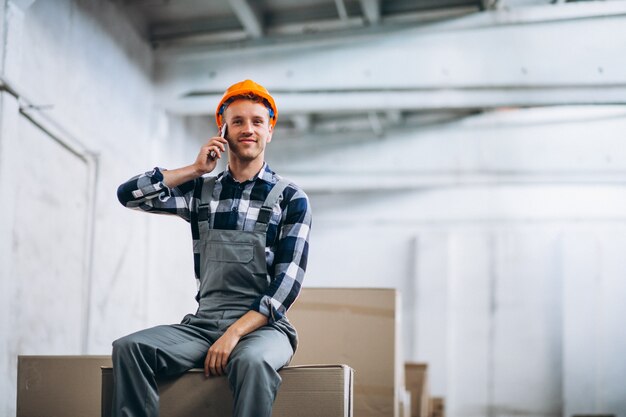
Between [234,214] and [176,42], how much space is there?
4.29 metres

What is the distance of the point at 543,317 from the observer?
30.8 feet

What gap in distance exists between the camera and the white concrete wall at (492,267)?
8898mm

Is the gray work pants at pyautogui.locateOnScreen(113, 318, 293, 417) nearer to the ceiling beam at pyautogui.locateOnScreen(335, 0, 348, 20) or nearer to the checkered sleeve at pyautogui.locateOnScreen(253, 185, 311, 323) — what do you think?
the checkered sleeve at pyautogui.locateOnScreen(253, 185, 311, 323)

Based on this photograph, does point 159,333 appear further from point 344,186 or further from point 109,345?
point 344,186

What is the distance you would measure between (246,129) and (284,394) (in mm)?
716

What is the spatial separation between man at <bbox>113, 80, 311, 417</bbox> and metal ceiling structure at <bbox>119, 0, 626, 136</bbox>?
344cm

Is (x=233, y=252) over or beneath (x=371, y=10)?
beneath

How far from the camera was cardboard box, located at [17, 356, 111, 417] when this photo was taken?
2320mm

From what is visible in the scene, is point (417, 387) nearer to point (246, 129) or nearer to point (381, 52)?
point (381, 52)

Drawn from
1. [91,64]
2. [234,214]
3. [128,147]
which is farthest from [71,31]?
[234,214]

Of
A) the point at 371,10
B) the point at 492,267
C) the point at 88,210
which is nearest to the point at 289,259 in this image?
the point at 88,210

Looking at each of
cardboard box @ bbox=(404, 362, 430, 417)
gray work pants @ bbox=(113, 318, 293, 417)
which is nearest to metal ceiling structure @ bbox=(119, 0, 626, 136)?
cardboard box @ bbox=(404, 362, 430, 417)

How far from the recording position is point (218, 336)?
2.15m

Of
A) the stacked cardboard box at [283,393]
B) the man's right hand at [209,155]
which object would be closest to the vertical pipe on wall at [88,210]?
the man's right hand at [209,155]
